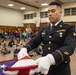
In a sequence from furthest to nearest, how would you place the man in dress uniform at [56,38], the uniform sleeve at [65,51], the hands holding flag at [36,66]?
the man in dress uniform at [56,38]
the uniform sleeve at [65,51]
the hands holding flag at [36,66]

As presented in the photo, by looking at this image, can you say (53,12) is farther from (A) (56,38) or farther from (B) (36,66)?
(B) (36,66)

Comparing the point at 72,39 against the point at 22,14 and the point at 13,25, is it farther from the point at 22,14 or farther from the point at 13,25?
the point at 22,14

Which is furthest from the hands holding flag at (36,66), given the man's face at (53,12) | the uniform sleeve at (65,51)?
the man's face at (53,12)

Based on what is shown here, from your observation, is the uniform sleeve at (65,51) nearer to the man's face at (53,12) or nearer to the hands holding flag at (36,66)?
the hands holding flag at (36,66)

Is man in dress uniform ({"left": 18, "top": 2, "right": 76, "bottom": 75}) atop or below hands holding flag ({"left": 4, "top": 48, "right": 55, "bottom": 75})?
atop

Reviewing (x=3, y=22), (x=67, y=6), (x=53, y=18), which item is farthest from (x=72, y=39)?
(x=3, y=22)

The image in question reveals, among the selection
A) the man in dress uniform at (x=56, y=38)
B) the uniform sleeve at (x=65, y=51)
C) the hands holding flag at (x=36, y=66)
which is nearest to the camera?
the hands holding flag at (x=36, y=66)

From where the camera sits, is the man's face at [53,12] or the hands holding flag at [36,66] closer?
the hands holding flag at [36,66]

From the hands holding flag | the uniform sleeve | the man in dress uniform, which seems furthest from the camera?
the man in dress uniform

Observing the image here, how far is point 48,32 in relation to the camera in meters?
1.72

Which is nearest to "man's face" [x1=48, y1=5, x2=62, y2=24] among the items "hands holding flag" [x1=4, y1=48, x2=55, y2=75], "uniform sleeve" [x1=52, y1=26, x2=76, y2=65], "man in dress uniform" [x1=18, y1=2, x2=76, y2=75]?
"man in dress uniform" [x1=18, y1=2, x2=76, y2=75]

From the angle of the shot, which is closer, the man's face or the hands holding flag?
the hands holding flag

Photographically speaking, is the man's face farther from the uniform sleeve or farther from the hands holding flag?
the hands holding flag

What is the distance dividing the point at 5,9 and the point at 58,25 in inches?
848
